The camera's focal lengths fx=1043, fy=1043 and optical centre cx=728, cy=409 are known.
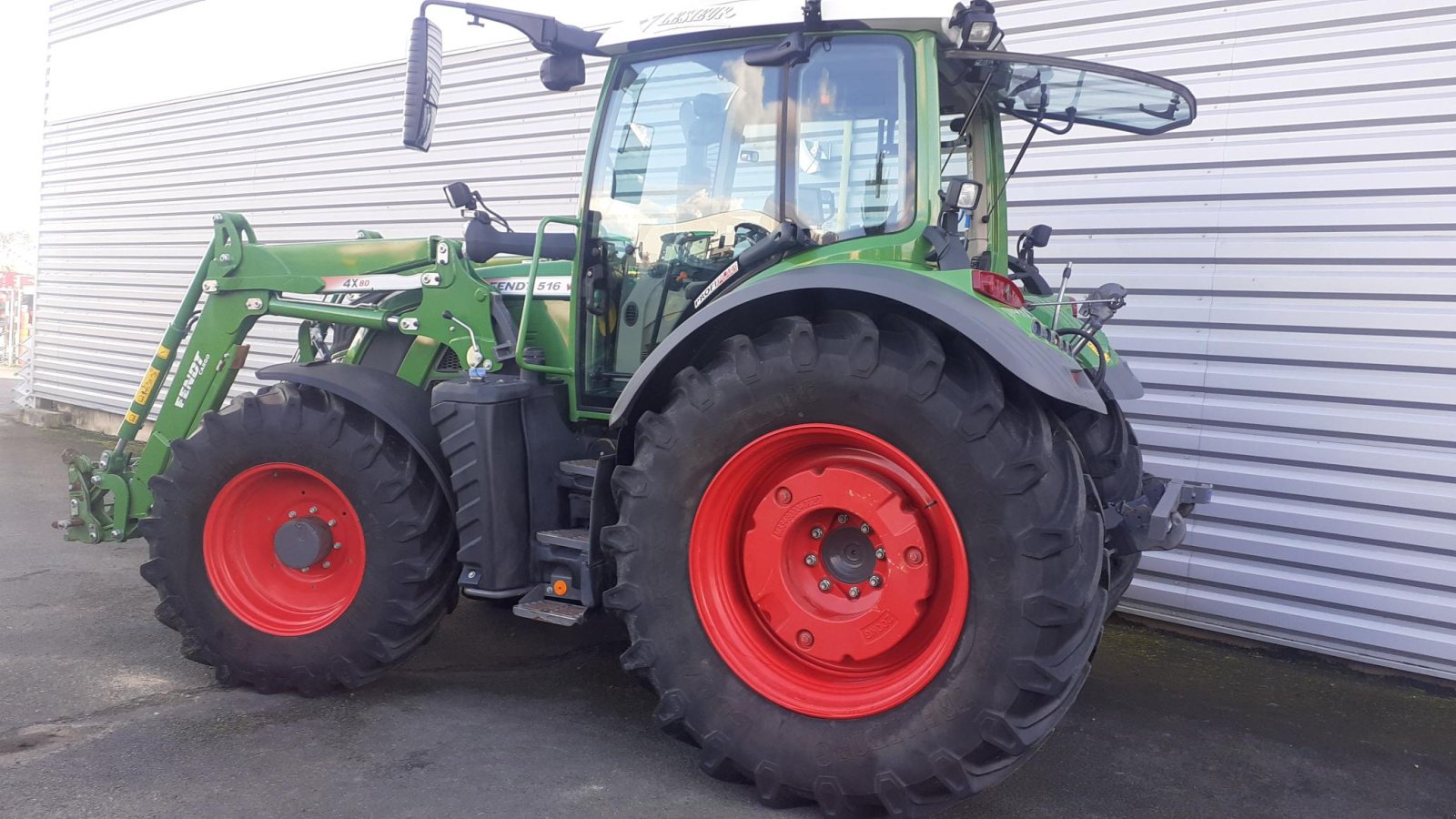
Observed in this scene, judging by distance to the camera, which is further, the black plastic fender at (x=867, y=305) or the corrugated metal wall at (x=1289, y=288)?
the corrugated metal wall at (x=1289, y=288)

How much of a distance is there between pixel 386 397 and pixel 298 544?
62cm

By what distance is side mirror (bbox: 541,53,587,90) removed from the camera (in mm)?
3477

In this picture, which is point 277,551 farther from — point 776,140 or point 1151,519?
point 1151,519

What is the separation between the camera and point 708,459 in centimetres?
303

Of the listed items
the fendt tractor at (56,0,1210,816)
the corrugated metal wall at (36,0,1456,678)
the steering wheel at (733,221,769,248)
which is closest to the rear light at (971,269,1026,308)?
the fendt tractor at (56,0,1210,816)

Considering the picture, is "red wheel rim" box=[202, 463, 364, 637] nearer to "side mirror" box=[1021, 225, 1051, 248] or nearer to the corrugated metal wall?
"side mirror" box=[1021, 225, 1051, 248]

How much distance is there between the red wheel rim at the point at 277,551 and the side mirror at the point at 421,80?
1.32m

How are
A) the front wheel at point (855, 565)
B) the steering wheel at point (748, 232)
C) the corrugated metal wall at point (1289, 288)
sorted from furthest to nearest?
the corrugated metal wall at point (1289, 288) < the steering wheel at point (748, 232) < the front wheel at point (855, 565)

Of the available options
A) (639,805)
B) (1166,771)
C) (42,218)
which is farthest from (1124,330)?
(42,218)

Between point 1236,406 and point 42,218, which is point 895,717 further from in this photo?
point 42,218

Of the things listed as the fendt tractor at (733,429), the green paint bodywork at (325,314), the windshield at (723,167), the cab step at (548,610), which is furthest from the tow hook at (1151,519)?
the cab step at (548,610)

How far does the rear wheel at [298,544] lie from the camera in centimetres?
363

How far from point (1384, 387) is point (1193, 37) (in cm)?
176

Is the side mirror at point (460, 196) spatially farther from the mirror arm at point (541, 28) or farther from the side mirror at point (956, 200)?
the side mirror at point (956, 200)
